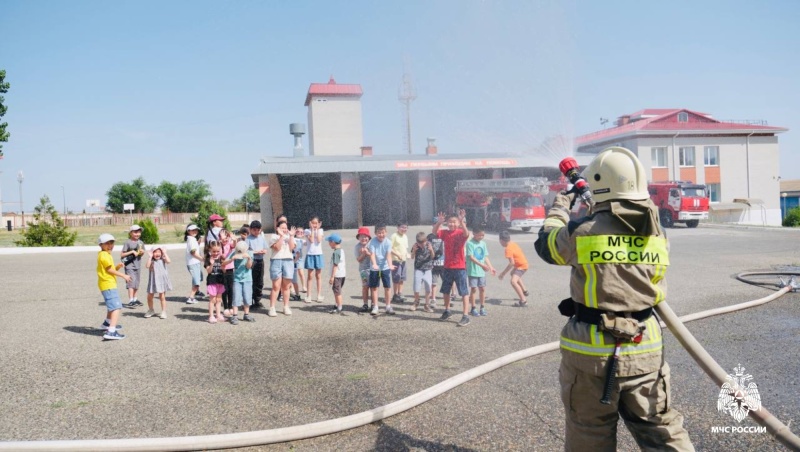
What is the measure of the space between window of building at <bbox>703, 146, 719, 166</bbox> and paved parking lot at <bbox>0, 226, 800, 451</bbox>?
1407 inches

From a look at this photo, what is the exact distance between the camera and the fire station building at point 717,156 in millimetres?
39375

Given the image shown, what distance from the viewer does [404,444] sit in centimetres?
376

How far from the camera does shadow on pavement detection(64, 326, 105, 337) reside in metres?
7.63

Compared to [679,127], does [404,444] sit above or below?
below

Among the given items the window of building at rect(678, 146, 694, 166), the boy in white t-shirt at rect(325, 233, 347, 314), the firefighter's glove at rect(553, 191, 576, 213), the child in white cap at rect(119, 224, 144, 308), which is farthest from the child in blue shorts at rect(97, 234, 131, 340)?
the window of building at rect(678, 146, 694, 166)

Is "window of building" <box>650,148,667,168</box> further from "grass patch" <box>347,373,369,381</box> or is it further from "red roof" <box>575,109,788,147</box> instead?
"grass patch" <box>347,373,369,381</box>

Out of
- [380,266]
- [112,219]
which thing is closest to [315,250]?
[380,266]

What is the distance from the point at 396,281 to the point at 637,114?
1633 inches

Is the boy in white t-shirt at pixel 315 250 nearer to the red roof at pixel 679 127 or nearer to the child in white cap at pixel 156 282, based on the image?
the child in white cap at pixel 156 282

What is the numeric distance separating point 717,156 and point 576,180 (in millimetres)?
44688

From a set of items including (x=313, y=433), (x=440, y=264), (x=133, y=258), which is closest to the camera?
(x=313, y=433)

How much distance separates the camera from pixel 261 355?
6.29 metres

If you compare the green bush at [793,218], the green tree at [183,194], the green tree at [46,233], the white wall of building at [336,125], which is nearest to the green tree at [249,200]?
the green tree at [183,194]

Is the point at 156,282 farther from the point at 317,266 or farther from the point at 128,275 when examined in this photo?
the point at 317,266
